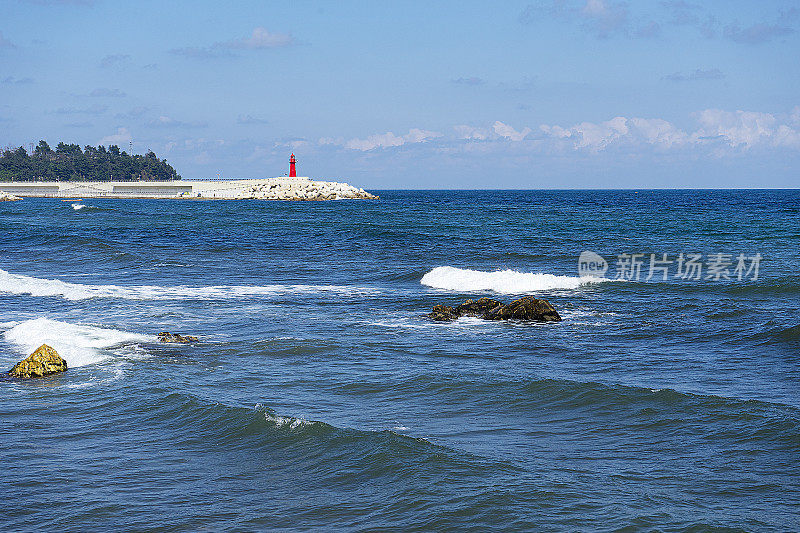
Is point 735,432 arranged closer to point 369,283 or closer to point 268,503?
point 268,503

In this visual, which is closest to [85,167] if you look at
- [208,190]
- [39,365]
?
[208,190]

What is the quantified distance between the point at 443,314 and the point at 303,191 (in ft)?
287

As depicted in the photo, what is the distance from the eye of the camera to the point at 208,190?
115 meters

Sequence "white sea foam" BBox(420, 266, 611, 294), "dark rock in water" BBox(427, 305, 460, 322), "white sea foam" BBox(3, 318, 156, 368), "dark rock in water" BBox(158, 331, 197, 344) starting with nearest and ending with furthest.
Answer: "white sea foam" BBox(3, 318, 156, 368), "dark rock in water" BBox(158, 331, 197, 344), "dark rock in water" BBox(427, 305, 460, 322), "white sea foam" BBox(420, 266, 611, 294)

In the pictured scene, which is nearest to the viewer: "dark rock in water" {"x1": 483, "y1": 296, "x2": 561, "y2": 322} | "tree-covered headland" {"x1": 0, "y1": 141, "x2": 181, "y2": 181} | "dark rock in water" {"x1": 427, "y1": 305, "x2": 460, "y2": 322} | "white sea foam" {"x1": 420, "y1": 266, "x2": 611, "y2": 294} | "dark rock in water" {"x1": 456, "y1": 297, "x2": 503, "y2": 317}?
"dark rock in water" {"x1": 483, "y1": 296, "x2": 561, "y2": 322}

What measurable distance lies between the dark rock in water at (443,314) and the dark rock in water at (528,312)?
81 centimetres

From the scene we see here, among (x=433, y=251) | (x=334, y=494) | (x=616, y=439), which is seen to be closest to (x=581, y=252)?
(x=433, y=251)

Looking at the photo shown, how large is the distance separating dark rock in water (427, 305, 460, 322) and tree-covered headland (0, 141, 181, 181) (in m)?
156

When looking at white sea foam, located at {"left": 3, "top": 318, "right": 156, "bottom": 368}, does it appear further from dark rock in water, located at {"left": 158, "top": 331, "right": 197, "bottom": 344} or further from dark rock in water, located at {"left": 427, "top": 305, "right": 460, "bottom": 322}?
dark rock in water, located at {"left": 427, "top": 305, "right": 460, "bottom": 322}

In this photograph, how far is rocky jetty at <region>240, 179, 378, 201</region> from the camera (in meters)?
103

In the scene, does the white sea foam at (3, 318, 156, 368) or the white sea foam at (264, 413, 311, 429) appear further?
the white sea foam at (3, 318, 156, 368)

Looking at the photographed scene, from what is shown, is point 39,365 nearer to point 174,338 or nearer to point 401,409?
point 174,338

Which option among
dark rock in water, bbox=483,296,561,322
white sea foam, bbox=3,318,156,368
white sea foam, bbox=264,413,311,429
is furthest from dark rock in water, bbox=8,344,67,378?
dark rock in water, bbox=483,296,561,322

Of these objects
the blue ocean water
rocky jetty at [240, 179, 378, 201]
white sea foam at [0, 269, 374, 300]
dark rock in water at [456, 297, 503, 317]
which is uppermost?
rocky jetty at [240, 179, 378, 201]
